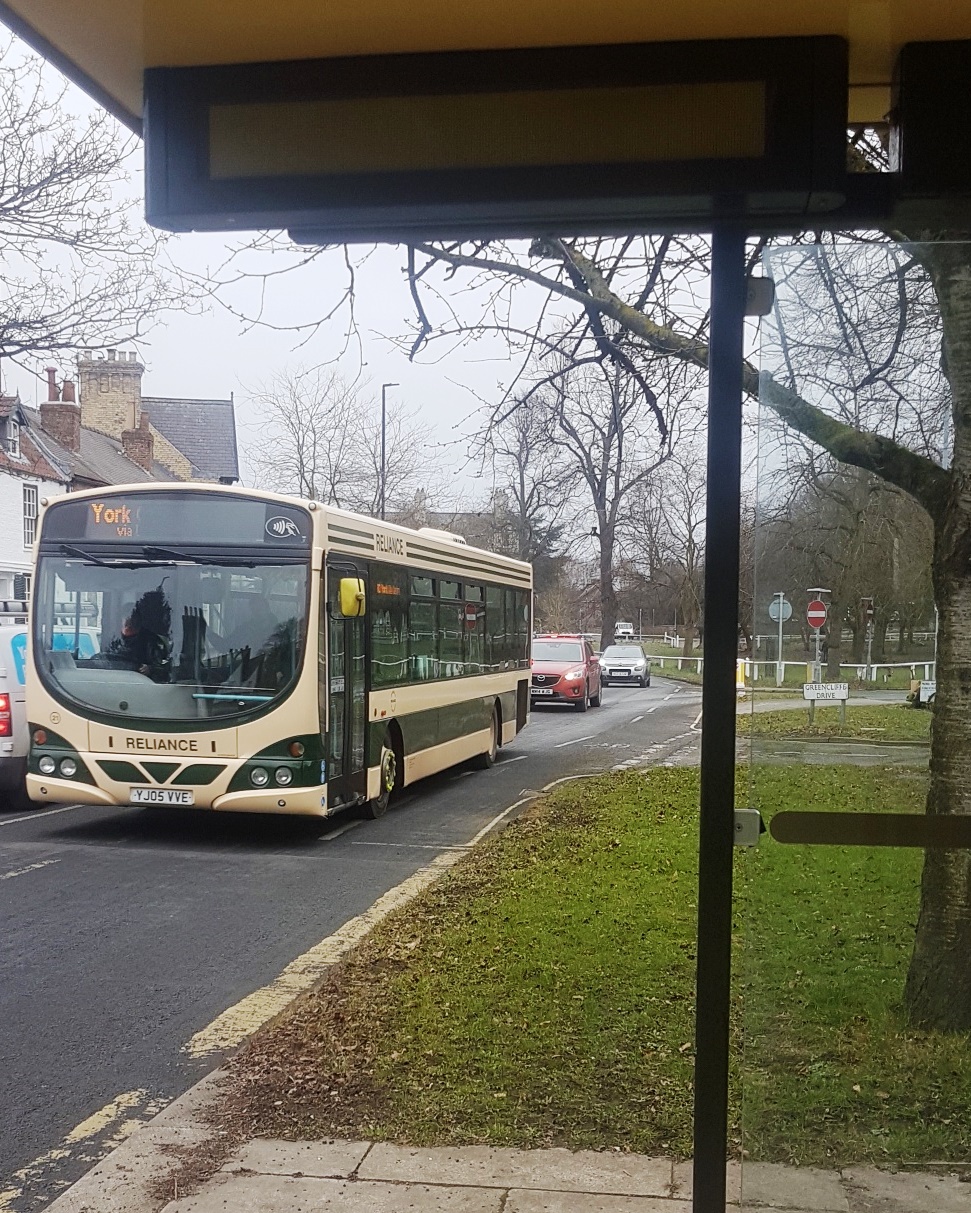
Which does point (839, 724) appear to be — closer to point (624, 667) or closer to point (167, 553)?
point (167, 553)

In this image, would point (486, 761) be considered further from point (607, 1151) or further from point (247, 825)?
point (607, 1151)

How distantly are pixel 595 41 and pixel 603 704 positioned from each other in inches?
1184

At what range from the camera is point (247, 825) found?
12273 mm

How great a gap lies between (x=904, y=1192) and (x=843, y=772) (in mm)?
1071

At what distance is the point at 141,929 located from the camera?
773 cm

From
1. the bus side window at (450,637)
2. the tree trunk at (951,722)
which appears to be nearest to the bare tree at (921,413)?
the tree trunk at (951,722)

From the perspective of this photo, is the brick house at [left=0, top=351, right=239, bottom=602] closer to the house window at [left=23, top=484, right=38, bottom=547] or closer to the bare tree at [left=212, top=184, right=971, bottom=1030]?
the house window at [left=23, top=484, right=38, bottom=547]

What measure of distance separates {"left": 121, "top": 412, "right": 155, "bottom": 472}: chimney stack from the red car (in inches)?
904

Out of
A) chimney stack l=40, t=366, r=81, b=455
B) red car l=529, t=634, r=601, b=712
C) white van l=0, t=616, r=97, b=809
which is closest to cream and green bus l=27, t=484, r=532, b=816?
white van l=0, t=616, r=97, b=809

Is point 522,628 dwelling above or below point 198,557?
below

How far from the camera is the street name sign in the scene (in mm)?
3006

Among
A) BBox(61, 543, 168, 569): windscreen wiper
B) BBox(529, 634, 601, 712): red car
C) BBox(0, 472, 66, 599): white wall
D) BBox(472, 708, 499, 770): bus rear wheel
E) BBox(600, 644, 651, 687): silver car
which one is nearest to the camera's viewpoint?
BBox(61, 543, 168, 569): windscreen wiper

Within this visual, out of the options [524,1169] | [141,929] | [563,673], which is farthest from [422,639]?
[563,673]

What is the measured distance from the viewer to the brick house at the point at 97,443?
1436 inches
